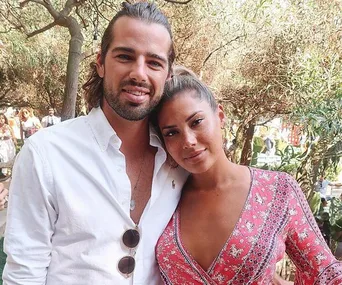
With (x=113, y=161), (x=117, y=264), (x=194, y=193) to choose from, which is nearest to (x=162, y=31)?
(x=113, y=161)

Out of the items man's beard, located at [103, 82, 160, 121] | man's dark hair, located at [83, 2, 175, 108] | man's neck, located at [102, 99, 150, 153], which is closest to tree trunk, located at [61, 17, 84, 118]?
man's dark hair, located at [83, 2, 175, 108]

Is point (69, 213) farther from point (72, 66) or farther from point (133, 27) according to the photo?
point (72, 66)

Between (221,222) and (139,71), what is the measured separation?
66 cm

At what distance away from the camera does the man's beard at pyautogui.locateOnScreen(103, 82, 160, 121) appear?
4.78ft

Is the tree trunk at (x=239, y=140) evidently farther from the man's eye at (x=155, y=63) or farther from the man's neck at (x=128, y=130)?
the man's eye at (x=155, y=63)

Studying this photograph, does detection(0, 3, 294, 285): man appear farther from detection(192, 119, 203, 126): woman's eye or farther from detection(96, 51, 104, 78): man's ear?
detection(192, 119, 203, 126): woman's eye

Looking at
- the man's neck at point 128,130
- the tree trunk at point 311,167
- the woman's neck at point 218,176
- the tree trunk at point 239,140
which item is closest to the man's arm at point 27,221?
the man's neck at point 128,130

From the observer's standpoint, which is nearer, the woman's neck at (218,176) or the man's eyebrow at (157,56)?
the man's eyebrow at (157,56)

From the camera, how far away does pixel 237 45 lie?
6.43 m

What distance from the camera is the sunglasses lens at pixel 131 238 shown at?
1375 millimetres

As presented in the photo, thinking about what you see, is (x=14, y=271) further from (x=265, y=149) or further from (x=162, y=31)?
(x=265, y=149)

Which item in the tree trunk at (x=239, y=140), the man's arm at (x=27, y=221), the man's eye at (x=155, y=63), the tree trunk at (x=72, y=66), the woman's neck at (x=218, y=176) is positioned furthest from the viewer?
the tree trunk at (x=239, y=140)

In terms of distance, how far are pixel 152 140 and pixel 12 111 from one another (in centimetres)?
2541

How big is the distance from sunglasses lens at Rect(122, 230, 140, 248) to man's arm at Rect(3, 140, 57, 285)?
10.4 inches
